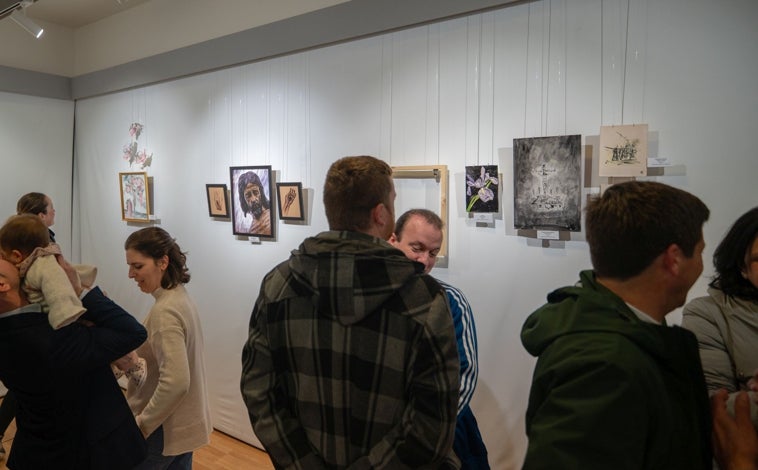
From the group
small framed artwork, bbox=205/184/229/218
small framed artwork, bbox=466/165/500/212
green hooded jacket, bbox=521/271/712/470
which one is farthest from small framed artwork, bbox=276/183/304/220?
green hooded jacket, bbox=521/271/712/470

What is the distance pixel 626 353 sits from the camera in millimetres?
904

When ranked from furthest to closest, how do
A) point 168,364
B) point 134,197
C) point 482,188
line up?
1. point 134,197
2. point 482,188
3. point 168,364

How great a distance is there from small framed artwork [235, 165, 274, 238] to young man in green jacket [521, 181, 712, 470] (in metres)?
2.79

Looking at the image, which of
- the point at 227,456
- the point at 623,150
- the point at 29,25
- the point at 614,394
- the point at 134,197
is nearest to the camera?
the point at 614,394

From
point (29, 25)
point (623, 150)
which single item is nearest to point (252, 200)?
point (29, 25)

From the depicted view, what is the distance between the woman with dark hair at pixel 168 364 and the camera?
2008 millimetres

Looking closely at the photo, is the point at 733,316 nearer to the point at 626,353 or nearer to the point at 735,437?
the point at 735,437

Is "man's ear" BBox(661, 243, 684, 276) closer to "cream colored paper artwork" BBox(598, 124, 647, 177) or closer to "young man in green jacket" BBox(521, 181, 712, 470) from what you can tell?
"young man in green jacket" BBox(521, 181, 712, 470)

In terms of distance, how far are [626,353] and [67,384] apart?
166cm

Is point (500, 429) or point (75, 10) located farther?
point (75, 10)

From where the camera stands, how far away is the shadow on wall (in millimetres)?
2547

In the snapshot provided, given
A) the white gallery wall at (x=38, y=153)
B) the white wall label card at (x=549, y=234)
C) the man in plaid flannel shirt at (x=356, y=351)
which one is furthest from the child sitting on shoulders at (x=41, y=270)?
the white gallery wall at (x=38, y=153)

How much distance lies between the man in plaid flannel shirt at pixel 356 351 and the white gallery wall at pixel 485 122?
4.44ft

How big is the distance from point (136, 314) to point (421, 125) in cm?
344
